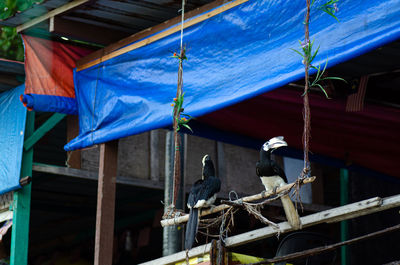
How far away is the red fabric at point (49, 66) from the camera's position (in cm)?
796

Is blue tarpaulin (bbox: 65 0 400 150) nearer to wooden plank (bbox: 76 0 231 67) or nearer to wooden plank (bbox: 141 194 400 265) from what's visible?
wooden plank (bbox: 76 0 231 67)

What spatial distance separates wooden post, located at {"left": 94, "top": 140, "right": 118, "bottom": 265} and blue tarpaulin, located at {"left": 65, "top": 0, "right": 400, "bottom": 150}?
20 centimetres

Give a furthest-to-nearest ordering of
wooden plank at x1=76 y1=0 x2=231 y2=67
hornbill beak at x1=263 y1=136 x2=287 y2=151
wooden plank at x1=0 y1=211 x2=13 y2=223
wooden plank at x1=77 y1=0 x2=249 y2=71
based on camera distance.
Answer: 1. wooden plank at x1=0 y1=211 x2=13 y2=223
2. wooden plank at x1=76 y1=0 x2=231 y2=67
3. wooden plank at x1=77 y1=0 x2=249 y2=71
4. hornbill beak at x1=263 y1=136 x2=287 y2=151

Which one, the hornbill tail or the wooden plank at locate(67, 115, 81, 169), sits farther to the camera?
the wooden plank at locate(67, 115, 81, 169)

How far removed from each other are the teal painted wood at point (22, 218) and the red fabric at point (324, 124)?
2.37 meters

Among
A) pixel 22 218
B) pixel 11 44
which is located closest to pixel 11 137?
pixel 22 218

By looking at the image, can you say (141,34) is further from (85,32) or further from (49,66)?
(49,66)

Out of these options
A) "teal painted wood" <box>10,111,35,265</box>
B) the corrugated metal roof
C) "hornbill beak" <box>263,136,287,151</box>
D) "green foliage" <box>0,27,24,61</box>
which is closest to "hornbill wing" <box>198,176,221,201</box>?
"hornbill beak" <box>263,136,287,151</box>

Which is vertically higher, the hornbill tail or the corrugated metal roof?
the corrugated metal roof

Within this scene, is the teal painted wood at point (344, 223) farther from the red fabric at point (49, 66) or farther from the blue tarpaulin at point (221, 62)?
the red fabric at point (49, 66)

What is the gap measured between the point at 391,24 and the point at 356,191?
4.79m

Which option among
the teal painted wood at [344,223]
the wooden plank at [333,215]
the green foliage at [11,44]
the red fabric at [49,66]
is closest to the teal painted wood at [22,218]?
the red fabric at [49,66]

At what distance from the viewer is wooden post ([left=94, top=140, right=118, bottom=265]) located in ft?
23.6

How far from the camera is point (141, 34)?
7398mm
